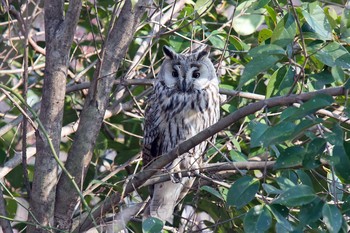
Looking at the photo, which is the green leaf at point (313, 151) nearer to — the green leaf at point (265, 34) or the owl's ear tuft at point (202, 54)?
the green leaf at point (265, 34)

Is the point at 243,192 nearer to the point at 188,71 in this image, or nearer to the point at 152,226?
the point at 152,226

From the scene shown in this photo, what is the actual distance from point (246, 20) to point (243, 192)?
51.4 inches

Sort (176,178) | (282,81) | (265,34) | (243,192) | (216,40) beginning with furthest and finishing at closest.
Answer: (176,178) → (216,40) → (265,34) → (282,81) → (243,192)

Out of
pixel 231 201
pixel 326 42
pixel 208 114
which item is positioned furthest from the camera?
pixel 208 114

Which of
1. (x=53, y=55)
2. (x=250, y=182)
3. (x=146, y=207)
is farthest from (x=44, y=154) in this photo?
(x=250, y=182)

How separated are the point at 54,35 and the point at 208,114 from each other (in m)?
0.99

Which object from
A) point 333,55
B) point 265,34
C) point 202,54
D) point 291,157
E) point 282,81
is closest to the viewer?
point 291,157

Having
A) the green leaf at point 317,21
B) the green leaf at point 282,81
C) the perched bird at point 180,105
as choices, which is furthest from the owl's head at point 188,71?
the green leaf at point 317,21

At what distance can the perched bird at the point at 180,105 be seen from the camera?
322cm

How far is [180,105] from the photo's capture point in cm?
324

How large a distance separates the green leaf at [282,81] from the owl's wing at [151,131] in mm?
973

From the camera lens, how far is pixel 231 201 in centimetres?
186

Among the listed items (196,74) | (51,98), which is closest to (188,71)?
(196,74)

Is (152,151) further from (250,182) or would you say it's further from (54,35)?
(250,182)
